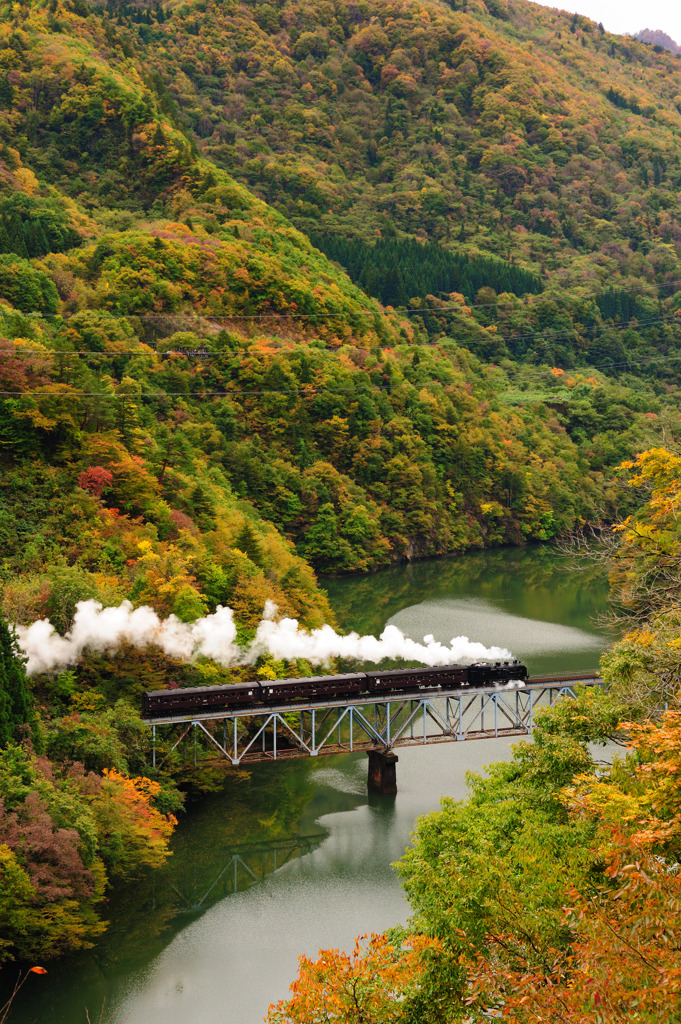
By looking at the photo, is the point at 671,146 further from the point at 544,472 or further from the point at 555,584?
the point at 555,584

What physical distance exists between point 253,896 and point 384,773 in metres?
8.71

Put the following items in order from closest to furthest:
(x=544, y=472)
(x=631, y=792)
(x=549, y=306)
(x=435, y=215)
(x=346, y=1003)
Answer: (x=346, y=1003)
(x=631, y=792)
(x=544, y=472)
(x=549, y=306)
(x=435, y=215)

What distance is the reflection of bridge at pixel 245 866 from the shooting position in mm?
33562

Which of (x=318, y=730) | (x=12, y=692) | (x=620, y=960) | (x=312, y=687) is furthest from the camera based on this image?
(x=318, y=730)

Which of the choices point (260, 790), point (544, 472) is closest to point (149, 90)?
point (544, 472)

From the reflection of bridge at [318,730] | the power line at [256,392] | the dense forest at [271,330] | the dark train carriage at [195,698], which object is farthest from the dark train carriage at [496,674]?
the power line at [256,392]

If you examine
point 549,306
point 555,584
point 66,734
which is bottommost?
point 555,584

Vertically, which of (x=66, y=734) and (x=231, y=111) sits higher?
(x=231, y=111)

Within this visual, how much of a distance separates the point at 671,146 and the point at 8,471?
16732 centimetres

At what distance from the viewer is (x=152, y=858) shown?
32.4 metres

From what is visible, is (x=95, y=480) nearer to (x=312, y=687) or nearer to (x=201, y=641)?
(x=201, y=641)

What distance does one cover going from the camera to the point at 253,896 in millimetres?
33500

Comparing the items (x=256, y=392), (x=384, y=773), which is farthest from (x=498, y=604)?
(x=384, y=773)

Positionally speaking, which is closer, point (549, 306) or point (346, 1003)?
point (346, 1003)
